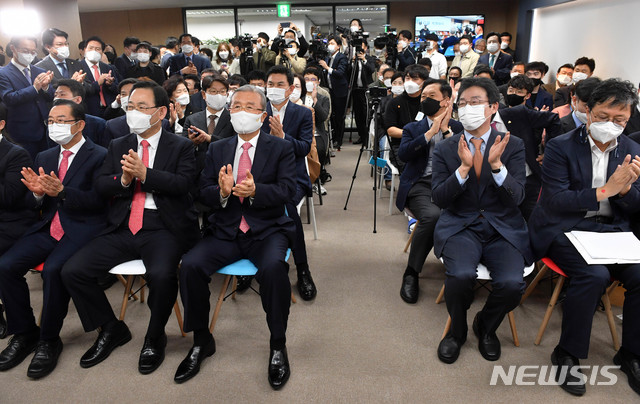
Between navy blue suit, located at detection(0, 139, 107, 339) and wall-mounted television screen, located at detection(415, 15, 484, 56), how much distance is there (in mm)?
9183

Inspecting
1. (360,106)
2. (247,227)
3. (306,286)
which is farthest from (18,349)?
(360,106)

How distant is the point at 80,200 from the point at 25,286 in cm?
58

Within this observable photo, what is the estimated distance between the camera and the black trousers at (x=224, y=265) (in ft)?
7.66

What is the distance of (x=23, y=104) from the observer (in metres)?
4.55

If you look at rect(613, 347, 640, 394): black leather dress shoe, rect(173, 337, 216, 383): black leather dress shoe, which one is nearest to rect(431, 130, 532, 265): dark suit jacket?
rect(613, 347, 640, 394): black leather dress shoe

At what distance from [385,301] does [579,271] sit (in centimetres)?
123

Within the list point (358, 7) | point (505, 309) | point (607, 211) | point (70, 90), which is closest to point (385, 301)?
point (505, 309)

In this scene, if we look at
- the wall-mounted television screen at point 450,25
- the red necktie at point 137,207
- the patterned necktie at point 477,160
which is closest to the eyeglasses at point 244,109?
the red necktie at point 137,207

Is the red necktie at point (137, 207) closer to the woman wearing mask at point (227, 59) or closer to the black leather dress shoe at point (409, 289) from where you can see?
the black leather dress shoe at point (409, 289)

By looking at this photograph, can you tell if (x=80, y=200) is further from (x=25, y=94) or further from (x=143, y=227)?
(x=25, y=94)

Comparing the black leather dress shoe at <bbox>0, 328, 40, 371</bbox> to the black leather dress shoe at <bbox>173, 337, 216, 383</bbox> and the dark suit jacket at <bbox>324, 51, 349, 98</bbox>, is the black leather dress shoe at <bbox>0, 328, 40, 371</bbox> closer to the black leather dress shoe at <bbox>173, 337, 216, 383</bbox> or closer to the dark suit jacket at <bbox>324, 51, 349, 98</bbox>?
the black leather dress shoe at <bbox>173, 337, 216, 383</bbox>

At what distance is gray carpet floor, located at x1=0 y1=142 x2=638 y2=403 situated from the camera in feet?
7.26

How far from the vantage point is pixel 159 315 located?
7.99ft

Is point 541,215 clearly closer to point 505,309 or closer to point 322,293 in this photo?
point 505,309
